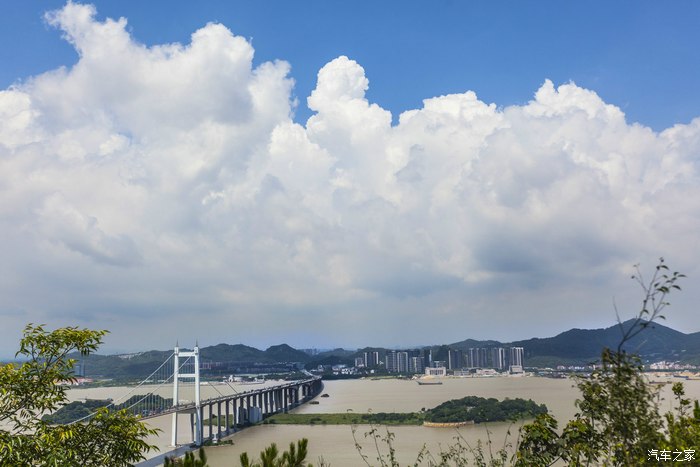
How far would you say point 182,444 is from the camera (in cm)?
2269

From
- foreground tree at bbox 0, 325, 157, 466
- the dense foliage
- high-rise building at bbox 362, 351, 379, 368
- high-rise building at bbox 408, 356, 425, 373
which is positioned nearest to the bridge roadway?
the dense foliage

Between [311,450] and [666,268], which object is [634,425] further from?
[311,450]

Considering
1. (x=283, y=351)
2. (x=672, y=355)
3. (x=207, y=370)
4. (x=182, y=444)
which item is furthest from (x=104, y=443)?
(x=283, y=351)

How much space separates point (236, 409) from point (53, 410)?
94.5 feet

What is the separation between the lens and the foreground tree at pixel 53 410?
3043 mm

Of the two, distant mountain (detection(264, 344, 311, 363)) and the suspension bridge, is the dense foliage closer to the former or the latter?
the suspension bridge

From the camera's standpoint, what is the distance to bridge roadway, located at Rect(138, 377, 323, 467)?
23.1m

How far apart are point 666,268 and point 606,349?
377 mm

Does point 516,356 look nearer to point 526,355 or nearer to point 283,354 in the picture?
point 526,355
